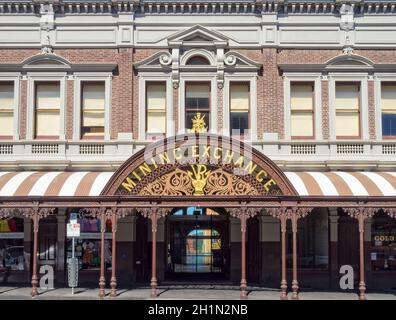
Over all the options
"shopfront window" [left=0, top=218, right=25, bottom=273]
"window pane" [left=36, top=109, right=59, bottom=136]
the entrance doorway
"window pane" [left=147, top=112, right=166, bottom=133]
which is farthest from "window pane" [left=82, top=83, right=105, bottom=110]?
the entrance doorway

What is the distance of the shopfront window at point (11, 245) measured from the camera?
878 inches

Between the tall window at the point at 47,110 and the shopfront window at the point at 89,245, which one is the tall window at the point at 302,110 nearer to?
the shopfront window at the point at 89,245

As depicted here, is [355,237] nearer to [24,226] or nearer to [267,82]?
[267,82]

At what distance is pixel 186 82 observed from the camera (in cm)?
2264

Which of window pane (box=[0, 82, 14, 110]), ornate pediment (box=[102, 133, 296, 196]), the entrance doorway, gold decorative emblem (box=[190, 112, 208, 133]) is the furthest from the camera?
the entrance doorway

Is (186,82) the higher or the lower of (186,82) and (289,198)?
the higher

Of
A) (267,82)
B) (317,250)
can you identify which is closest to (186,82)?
(267,82)

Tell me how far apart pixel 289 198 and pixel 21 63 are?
1089cm

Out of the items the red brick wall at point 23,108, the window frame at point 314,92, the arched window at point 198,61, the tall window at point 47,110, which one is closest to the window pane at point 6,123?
the red brick wall at point 23,108

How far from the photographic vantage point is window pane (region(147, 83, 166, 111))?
74.7 ft

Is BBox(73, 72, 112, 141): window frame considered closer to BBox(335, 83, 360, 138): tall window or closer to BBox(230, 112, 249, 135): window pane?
BBox(230, 112, 249, 135): window pane

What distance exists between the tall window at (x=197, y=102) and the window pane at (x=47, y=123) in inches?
189

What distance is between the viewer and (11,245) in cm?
2239

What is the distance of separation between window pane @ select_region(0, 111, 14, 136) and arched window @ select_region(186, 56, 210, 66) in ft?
22.3
